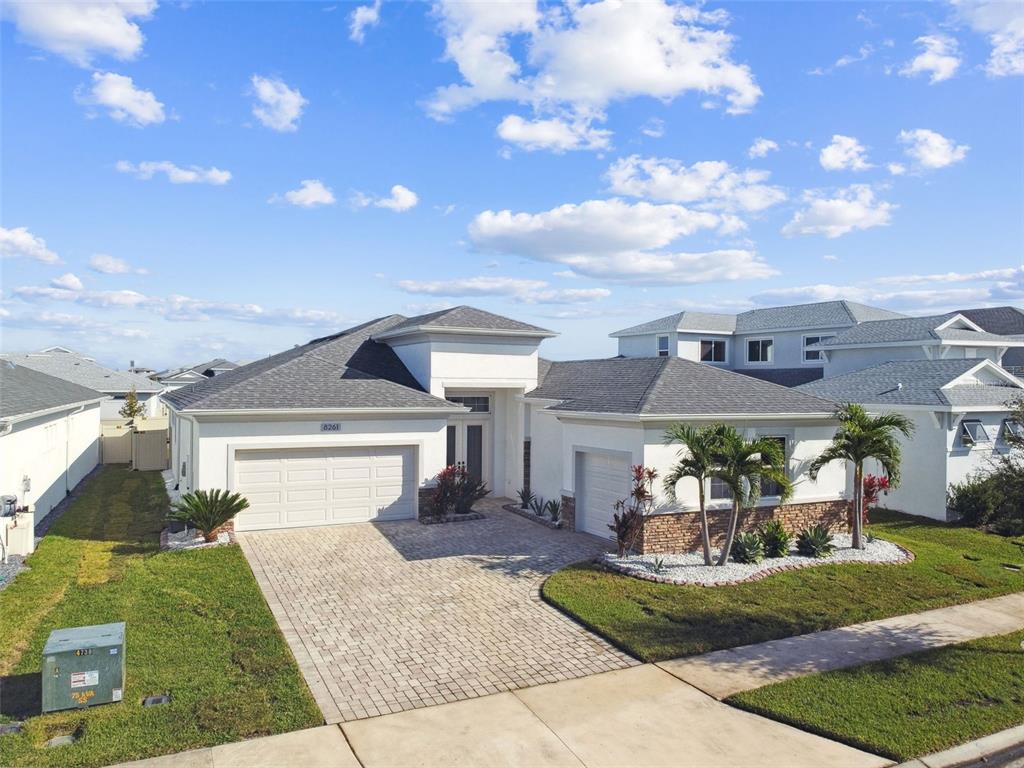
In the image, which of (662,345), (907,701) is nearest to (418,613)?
(907,701)

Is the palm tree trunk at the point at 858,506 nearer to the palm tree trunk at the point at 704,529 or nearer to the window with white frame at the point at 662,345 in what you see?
the palm tree trunk at the point at 704,529

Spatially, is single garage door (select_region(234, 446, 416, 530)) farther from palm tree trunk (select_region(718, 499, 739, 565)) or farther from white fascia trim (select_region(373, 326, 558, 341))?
palm tree trunk (select_region(718, 499, 739, 565))

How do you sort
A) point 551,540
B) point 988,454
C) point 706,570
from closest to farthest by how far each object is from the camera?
point 706,570 → point 551,540 → point 988,454

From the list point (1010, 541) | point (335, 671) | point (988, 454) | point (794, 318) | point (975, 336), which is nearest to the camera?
point (335, 671)

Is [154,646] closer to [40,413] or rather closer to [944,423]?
[40,413]

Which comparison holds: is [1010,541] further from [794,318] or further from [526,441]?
[794,318]

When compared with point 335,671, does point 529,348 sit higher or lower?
higher

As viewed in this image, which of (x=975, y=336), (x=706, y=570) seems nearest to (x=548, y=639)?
(x=706, y=570)

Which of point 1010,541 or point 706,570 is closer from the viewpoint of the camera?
point 706,570
